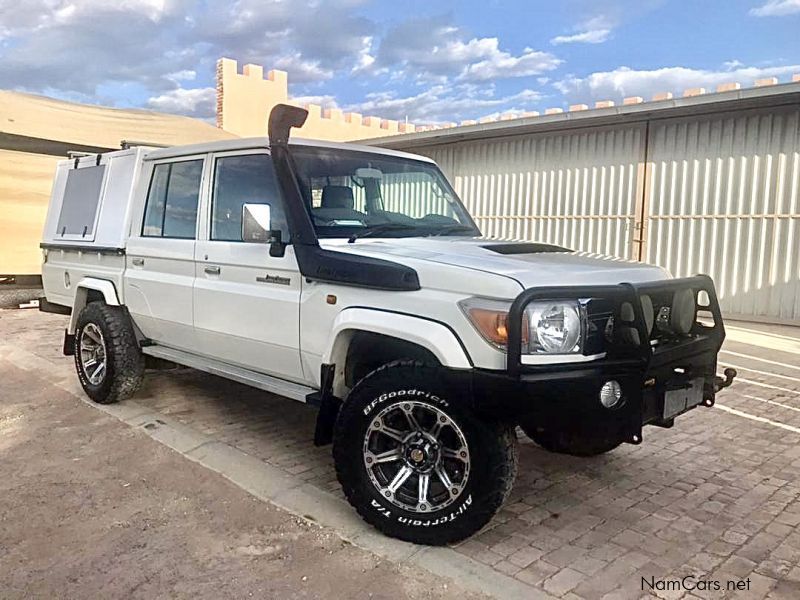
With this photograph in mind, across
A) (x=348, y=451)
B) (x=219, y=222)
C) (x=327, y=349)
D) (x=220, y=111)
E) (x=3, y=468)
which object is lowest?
(x=3, y=468)

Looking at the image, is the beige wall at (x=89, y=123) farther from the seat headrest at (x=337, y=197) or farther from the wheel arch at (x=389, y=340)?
the wheel arch at (x=389, y=340)

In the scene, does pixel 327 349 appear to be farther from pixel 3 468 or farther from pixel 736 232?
pixel 736 232

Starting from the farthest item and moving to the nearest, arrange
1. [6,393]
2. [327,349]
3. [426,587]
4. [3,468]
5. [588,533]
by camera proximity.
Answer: [6,393]
[3,468]
[327,349]
[588,533]
[426,587]

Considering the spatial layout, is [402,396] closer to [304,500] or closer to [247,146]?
[304,500]

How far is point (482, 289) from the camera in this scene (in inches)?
122

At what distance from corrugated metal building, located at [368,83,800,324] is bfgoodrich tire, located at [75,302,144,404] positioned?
8.73m

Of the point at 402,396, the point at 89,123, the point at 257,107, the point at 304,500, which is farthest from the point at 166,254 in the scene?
the point at 257,107

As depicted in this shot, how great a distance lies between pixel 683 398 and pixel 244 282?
2696 mm

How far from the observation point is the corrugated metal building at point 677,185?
33.7 feet

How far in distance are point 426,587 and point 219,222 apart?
9.14 ft

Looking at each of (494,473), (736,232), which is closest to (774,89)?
(736,232)

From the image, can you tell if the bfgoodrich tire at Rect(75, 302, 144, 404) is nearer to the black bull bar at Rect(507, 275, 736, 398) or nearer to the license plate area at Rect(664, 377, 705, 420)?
the black bull bar at Rect(507, 275, 736, 398)

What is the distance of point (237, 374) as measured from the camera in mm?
4496

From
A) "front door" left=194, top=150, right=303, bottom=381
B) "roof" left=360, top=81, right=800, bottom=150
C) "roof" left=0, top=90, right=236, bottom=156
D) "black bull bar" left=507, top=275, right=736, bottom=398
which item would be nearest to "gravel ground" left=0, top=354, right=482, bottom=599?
"front door" left=194, top=150, right=303, bottom=381
